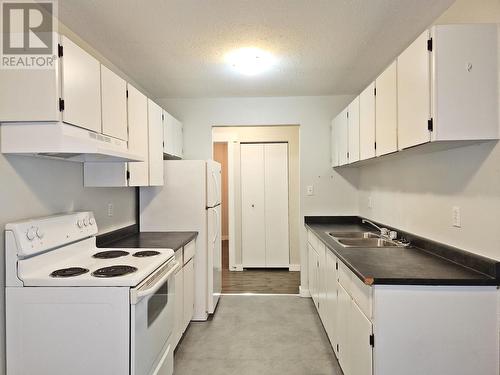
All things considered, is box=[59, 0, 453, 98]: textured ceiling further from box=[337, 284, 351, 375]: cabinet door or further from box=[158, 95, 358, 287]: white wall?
box=[337, 284, 351, 375]: cabinet door

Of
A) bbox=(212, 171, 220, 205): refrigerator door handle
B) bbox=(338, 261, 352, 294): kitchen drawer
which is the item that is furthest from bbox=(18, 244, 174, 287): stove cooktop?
bbox=(212, 171, 220, 205): refrigerator door handle

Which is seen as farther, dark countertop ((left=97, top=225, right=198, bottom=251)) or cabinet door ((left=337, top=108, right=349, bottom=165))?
cabinet door ((left=337, top=108, right=349, bottom=165))

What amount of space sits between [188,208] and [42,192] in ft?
4.84

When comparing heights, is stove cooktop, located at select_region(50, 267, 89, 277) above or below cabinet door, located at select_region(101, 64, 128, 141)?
below

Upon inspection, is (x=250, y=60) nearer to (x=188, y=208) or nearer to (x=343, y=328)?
(x=188, y=208)

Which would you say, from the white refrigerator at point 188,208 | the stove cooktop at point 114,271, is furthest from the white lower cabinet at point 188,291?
the stove cooktop at point 114,271

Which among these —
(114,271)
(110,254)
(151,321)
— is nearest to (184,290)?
(110,254)

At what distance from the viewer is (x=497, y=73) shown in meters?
1.52

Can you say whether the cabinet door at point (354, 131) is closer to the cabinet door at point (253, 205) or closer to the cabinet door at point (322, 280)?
the cabinet door at point (322, 280)

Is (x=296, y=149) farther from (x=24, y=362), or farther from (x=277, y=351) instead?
(x=24, y=362)

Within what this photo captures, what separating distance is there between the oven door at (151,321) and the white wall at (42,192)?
648 mm

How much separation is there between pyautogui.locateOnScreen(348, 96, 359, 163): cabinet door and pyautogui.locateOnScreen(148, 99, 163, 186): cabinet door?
5.90ft

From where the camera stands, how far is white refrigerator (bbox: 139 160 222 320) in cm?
320

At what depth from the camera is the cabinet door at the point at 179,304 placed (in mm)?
Answer: 2562
